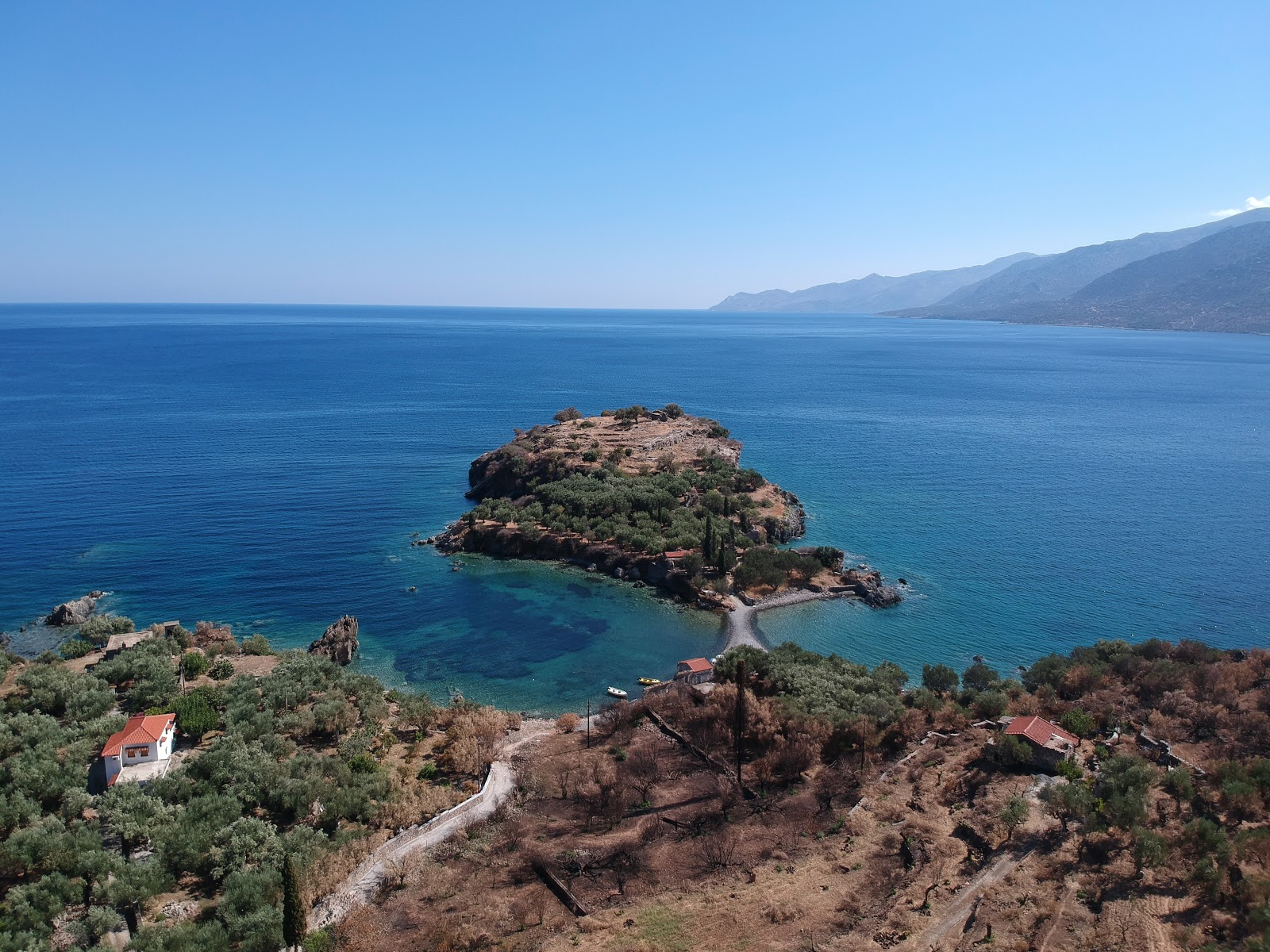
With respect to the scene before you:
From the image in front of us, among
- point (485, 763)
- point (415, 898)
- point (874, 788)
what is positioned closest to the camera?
point (415, 898)

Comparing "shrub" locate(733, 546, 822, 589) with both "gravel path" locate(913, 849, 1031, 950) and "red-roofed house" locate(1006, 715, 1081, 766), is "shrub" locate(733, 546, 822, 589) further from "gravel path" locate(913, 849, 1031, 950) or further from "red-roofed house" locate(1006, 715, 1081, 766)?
"gravel path" locate(913, 849, 1031, 950)

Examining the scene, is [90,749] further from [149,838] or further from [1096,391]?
[1096,391]

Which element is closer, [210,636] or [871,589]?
[210,636]

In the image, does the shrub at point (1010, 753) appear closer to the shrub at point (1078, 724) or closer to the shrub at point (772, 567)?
the shrub at point (1078, 724)

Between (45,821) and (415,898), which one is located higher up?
(45,821)

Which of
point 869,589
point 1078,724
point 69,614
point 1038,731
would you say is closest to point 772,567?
point 869,589

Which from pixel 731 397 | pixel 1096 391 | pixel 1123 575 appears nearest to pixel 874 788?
pixel 1123 575

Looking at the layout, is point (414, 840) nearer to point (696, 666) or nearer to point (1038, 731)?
point (696, 666)

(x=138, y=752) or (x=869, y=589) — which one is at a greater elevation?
(x=138, y=752)
